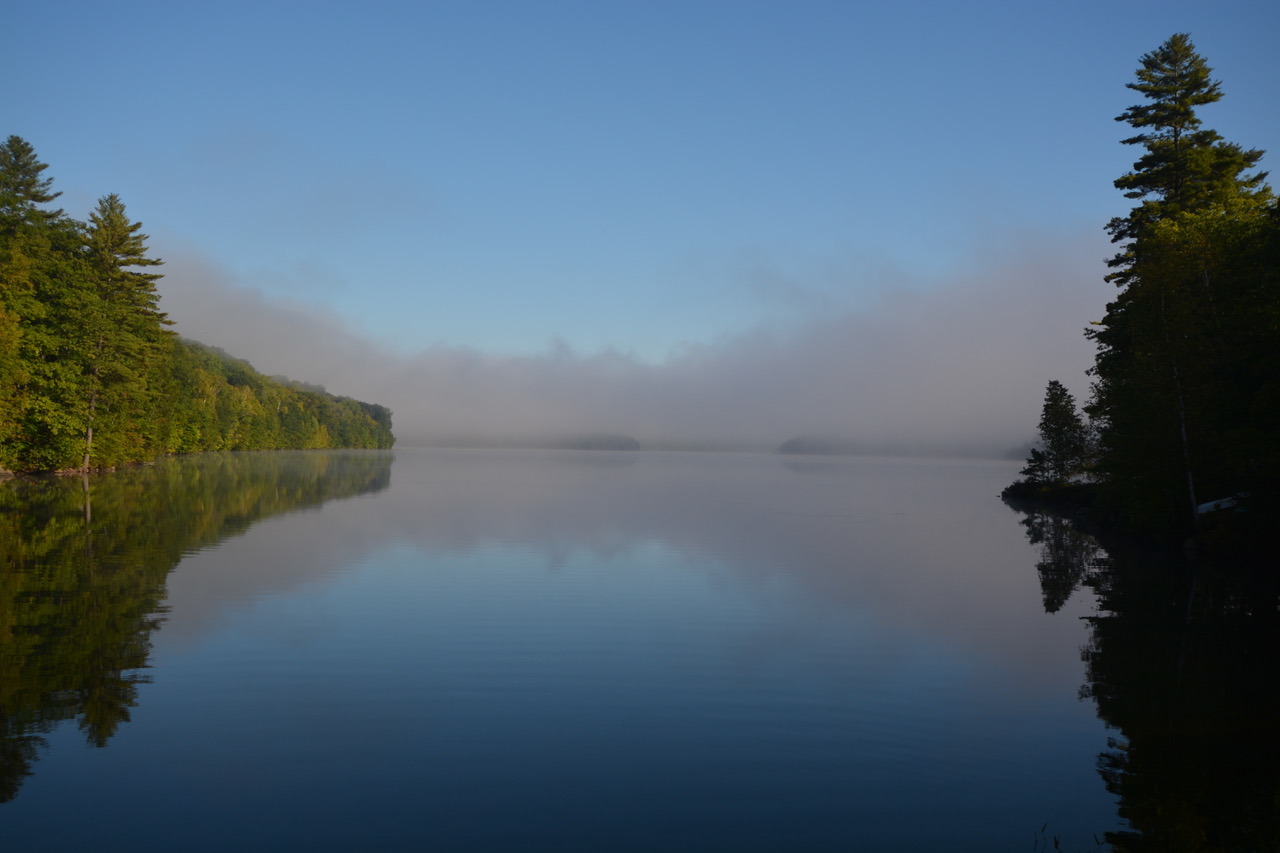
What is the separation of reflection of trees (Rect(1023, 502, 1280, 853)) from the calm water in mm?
441

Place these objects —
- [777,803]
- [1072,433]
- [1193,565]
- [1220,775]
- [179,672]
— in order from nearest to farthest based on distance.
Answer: [777,803]
[1220,775]
[179,672]
[1193,565]
[1072,433]

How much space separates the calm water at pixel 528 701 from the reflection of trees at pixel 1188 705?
441mm

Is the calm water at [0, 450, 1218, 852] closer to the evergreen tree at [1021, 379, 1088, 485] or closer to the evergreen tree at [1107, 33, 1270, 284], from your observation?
the evergreen tree at [1107, 33, 1270, 284]

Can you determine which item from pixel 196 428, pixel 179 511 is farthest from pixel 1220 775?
pixel 196 428

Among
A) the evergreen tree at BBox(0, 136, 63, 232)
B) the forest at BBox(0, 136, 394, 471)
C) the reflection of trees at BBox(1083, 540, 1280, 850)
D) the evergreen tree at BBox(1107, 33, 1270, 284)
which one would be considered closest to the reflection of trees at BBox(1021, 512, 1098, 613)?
the reflection of trees at BBox(1083, 540, 1280, 850)

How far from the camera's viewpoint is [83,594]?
64.3 feet

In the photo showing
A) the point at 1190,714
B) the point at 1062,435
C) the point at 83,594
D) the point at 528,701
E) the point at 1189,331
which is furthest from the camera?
the point at 1062,435

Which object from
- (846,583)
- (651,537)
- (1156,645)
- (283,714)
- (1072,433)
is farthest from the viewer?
(1072,433)

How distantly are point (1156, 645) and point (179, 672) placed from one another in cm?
2089

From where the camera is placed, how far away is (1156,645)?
18266mm

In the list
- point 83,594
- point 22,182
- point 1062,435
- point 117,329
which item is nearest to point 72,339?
point 117,329

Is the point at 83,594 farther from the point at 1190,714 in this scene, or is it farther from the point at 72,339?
the point at 72,339

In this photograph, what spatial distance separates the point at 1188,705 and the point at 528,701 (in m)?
11.5

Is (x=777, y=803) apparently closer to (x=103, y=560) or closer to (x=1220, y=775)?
(x=1220, y=775)
